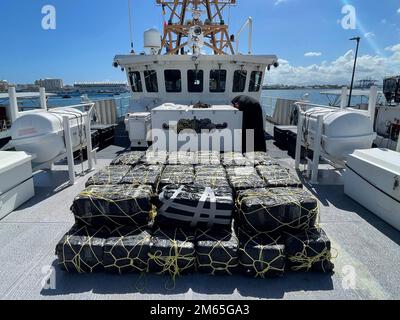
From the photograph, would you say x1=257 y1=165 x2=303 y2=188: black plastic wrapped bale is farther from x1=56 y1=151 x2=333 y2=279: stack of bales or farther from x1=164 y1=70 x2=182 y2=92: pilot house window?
x1=164 y1=70 x2=182 y2=92: pilot house window

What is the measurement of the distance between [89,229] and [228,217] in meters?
1.55

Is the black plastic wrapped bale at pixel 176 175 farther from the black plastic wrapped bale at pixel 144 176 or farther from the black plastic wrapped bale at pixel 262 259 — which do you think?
the black plastic wrapped bale at pixel 262 259

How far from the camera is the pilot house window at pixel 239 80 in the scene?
9344mm

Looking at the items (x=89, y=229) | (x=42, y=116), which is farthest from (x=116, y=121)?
(x=89, y=229)

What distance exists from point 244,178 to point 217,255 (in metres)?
1.24

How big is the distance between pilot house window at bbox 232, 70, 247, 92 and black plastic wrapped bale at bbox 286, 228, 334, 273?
7425mm

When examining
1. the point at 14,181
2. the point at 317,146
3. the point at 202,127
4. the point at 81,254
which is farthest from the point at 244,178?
the point at 14,181

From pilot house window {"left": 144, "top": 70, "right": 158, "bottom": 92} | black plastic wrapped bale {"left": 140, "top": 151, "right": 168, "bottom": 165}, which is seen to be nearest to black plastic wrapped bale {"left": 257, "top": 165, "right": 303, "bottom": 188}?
black plastic wrapped bale {"left": 140, "top": 151, "right": 168, "bottom": 165}

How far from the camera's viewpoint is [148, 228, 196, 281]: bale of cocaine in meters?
2.73

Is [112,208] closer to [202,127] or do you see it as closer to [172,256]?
[172,256]

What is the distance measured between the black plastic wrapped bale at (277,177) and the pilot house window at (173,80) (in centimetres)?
600

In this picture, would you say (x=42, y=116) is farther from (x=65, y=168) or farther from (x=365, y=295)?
(x=365, y=295)

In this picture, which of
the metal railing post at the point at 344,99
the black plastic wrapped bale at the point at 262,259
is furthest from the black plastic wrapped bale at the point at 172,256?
the metal railing post at the point at 344,99

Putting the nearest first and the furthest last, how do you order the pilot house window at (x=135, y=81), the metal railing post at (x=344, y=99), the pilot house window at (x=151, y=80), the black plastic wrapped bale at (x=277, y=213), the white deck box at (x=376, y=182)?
the black plastic wrapped bale at (x=277, y=213) < the white deck box at (x=376, y=182) < the metal railing post at (x=344, y=99) < the pilot house window at (x=151, y=80) < the pilot house window at (x=135, y=81)
